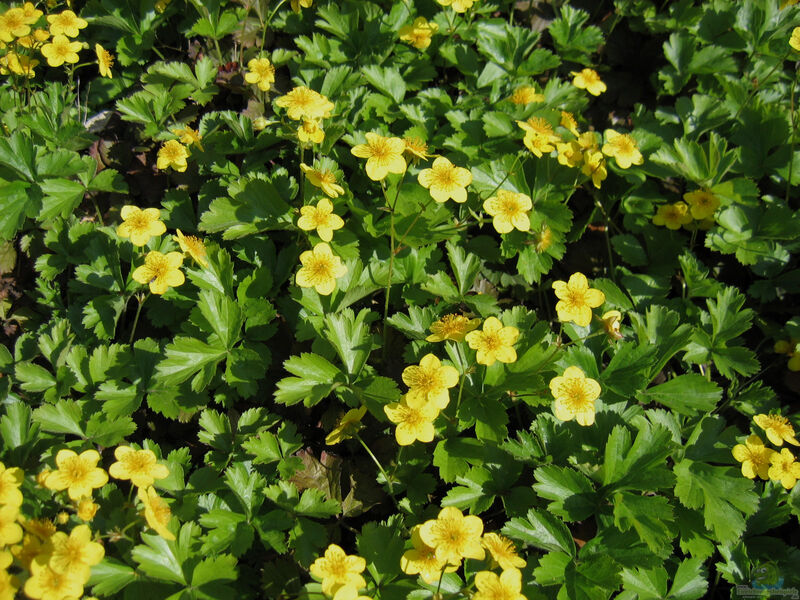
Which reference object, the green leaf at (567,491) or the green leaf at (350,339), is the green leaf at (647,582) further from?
the green leaf at (350,339)

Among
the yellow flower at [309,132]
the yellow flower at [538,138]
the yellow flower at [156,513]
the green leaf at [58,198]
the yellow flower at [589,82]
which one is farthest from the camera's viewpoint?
the yellow flower at [589,82]

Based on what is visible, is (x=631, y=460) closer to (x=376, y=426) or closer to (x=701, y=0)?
(x=376, y=426)

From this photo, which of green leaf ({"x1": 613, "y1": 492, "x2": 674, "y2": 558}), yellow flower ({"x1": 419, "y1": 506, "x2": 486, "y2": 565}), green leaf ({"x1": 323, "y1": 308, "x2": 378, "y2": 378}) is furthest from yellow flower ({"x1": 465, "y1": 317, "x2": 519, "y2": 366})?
green leaf ({"x1": 613, "y1": 492, "x2": 674, "y2": 558})

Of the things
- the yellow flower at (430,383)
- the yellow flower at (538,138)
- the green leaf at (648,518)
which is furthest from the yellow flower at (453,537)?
the yellow flower at (538,138)

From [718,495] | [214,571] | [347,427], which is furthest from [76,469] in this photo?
[718,495]

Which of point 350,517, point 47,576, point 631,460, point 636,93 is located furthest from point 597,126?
point 47,576

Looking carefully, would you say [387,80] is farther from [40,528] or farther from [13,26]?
[40,528]

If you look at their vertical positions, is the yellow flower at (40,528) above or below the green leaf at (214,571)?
above
